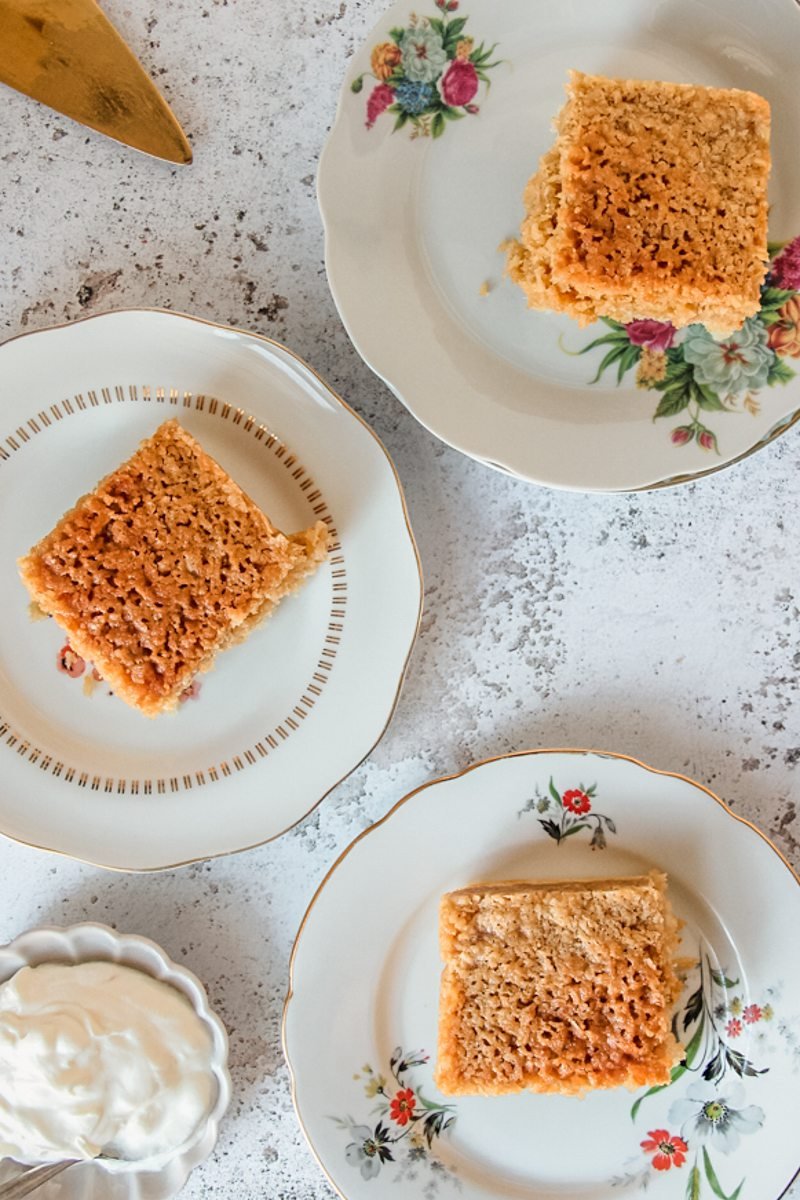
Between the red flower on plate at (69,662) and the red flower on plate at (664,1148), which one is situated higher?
the red flower on plate at (69,662)

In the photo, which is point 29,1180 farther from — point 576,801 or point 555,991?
point 576,801

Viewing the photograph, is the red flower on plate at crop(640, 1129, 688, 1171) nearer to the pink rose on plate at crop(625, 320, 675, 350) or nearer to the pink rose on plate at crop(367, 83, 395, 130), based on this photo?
the pink rose on plate at crop(625, 320, 675, 350)

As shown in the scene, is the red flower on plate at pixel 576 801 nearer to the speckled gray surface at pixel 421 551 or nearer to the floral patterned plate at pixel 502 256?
the speckled gray surface at pixel 421 551

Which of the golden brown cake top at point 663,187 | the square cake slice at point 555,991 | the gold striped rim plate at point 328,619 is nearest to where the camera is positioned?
the golden brown cake top at point 663,187

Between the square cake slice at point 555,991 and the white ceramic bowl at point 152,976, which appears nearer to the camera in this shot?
the square cake slice at point 555,991

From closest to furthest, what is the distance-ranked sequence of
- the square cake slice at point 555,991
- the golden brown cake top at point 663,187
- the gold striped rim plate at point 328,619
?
the golden brown cake top at point 663,187, the square cake slice at point 555,991, the gold striped rim plate at point 328,619

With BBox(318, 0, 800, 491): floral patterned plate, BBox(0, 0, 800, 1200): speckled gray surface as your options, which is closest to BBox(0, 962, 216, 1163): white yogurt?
BBox(0, 0, 800, 1200): speckled gray surface

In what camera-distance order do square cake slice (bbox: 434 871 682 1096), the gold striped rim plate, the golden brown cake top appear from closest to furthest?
1. the golden brown cake top
2. square cake slice (bbox: 434 871 682 1096)
3. the gold striped rim plate

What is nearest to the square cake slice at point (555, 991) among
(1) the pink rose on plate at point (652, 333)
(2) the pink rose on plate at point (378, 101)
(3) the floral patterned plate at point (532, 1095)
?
(3) the floral patterned plate at point (532, 1095)
